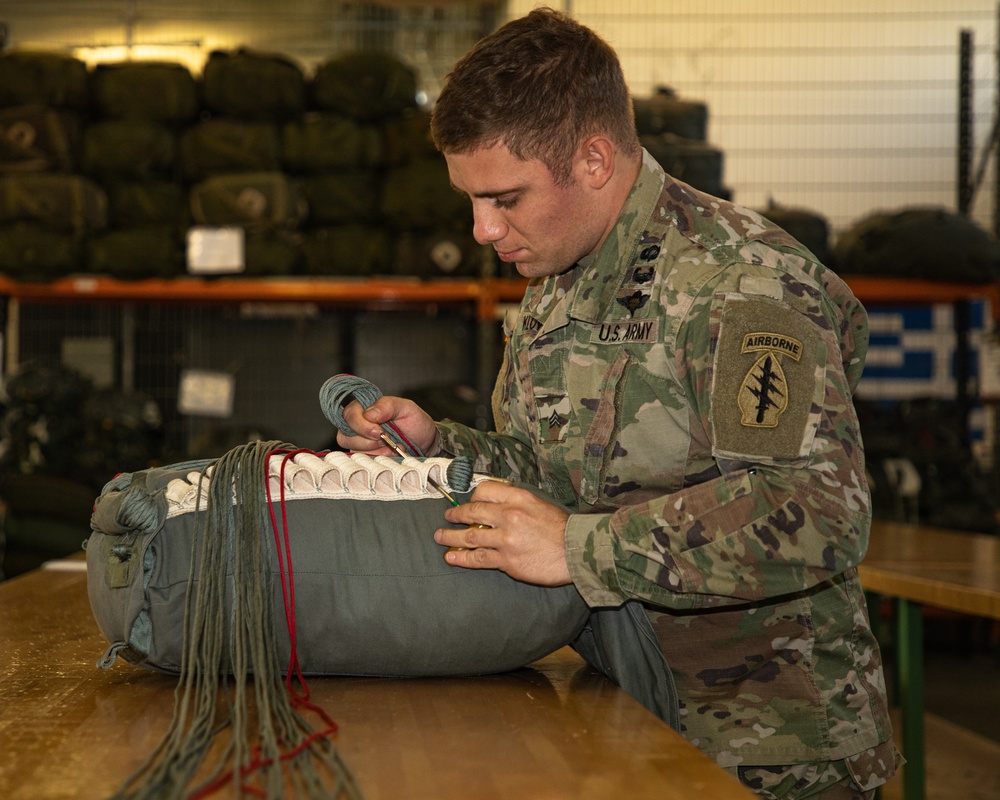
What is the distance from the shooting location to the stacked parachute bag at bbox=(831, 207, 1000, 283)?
13.7ft

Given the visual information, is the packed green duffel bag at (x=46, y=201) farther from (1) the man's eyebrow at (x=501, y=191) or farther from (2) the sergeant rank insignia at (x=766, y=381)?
(2) the sergeant rank insignia at (x=766, y=381)

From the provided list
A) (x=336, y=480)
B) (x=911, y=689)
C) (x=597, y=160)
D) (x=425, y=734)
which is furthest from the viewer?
(x=911, y=689)

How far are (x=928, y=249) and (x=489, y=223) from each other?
10.7 feet

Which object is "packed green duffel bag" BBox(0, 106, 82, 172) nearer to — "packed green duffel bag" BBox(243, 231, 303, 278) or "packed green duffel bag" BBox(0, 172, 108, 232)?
"packed green duffel bag" BBox(0, 172, 108, 232)

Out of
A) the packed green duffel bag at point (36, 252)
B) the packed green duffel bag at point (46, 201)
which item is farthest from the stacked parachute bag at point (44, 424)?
the packed green duffel bag at point (46, 201)

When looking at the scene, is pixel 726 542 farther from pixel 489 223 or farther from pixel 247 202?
pixel 247 202

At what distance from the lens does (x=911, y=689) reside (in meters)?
2.71

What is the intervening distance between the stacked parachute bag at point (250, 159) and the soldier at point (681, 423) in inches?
109

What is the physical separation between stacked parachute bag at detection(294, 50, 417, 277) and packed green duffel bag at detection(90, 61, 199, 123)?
0.43 meters

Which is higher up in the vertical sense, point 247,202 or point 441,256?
point 247,202

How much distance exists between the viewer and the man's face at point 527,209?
4.28 feet

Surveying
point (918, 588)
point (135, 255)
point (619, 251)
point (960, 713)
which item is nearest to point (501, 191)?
point (619, 251)

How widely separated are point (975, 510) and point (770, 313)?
3582 millimetres

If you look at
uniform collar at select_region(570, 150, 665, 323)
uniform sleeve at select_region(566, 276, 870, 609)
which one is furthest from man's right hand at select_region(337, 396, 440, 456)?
uniform sleeve at select_region(566, 276, 870, 609)
